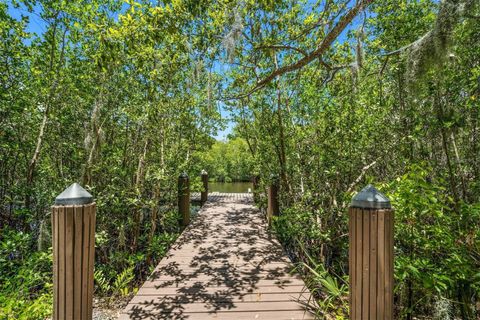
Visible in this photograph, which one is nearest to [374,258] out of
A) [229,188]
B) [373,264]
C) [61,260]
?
[373,264]

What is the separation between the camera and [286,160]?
539 centimetres

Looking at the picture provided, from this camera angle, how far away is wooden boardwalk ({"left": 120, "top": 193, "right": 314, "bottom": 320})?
2.53m

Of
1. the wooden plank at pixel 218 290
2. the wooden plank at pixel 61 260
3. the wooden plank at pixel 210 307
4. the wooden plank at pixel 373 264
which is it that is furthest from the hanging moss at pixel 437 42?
the wooden plank at pixel 61 260

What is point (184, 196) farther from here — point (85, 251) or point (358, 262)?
point (358, 262)

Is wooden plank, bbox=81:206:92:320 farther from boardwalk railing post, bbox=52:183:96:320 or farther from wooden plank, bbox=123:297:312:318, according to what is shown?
wooden plank, bbox=123:297:312:318

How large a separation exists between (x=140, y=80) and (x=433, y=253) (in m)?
4.81

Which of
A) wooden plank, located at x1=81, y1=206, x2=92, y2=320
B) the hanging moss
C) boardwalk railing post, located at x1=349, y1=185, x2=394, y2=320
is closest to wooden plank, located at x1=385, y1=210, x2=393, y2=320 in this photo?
boardwalk railing post, located at x1=349, y1=185, x2=394, y2=320

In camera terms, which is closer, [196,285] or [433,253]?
[433,253]

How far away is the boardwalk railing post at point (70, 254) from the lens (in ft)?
5.05

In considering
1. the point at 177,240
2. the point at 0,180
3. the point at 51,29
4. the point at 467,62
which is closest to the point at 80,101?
the point at 51,29

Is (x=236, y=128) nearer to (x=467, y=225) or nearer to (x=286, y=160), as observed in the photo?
(x=286, y=160)

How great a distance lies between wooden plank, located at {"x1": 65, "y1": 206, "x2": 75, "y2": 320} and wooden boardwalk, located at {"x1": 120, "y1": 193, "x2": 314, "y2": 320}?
3.65 feet

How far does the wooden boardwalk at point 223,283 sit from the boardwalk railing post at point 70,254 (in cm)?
111

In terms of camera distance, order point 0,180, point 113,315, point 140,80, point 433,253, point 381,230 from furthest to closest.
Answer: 1. point 0,180
2. point 140,80
3. point 113,315
4. point 433,253
5. point 381,230
